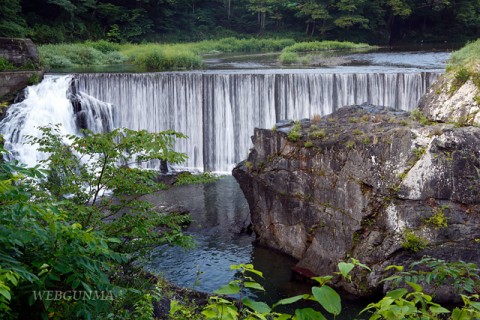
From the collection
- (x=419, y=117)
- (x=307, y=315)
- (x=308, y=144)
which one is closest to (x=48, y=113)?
(x=308, y=144)

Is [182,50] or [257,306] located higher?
[182,50]

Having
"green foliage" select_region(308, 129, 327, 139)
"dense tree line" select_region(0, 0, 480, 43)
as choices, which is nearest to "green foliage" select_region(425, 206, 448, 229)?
"green foliage" select_region(308, 129, 327, 139)

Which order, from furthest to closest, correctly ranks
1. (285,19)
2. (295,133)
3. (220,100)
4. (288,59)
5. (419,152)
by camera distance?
1. (285,19)
2. (288,59)
3. (220,100)
4. (295,133)
5. (419,152)

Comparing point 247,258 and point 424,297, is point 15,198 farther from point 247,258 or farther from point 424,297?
point 247,258

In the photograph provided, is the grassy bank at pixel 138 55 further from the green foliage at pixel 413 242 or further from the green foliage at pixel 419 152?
the green foliage at pixel 413 242

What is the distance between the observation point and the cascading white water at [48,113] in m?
18.1

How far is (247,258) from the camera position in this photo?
487 inches

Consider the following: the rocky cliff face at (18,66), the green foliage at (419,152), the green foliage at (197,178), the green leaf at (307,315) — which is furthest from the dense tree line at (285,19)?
the green leaf at (307,315)

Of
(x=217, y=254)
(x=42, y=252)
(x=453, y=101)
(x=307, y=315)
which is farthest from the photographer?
(x=217, y=254)

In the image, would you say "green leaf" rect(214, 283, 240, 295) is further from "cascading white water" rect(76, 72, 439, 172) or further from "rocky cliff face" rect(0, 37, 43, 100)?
"rocky cliff face" rect(0, 37, 43, 100)

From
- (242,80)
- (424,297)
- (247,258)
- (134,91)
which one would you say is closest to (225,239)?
(247,258)

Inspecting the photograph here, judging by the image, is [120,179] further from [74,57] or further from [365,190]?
[74,57]

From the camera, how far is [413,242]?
33.0ft

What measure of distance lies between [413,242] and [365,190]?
4.47 feet
